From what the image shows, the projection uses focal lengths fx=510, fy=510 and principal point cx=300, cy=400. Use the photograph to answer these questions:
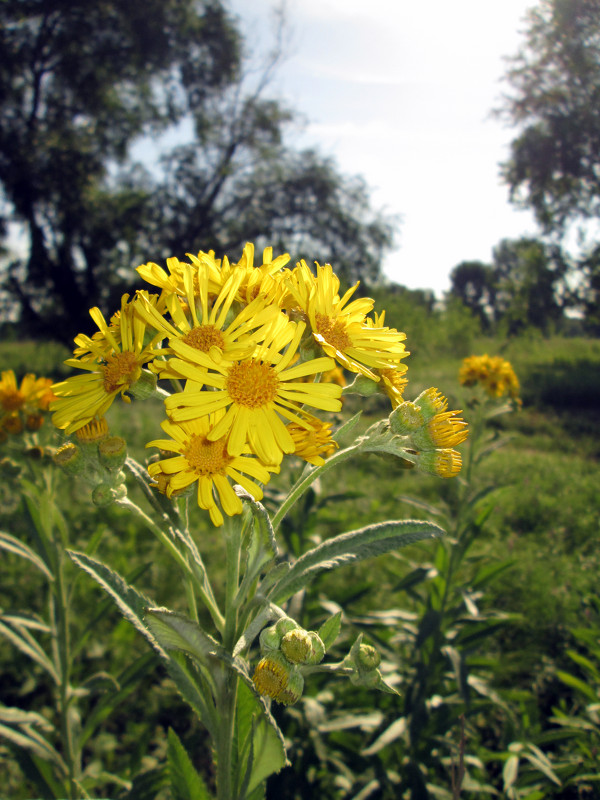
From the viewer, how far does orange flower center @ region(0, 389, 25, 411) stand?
1.85m

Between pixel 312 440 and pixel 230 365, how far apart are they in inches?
6.9

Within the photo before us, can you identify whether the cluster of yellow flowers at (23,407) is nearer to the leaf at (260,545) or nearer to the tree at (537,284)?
the leaf at (260,545)

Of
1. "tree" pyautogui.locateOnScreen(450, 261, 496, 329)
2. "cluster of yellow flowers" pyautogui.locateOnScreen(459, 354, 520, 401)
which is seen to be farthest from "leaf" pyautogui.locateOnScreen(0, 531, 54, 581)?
"tree" pyautogui.locateOnScreen(450, 261, 496, 329)

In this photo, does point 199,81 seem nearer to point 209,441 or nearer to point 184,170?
point 184,170

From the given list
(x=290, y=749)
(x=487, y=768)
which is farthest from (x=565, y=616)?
(x=290, y=749)

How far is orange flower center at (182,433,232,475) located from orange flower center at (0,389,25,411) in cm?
139

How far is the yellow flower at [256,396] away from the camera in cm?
74

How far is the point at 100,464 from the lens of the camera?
97 cm

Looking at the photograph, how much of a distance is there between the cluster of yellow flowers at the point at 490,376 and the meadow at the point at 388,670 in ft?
0.86

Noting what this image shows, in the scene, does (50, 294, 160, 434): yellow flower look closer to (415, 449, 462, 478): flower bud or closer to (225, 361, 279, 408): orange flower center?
(225, 361, 279, 408): orange flower center

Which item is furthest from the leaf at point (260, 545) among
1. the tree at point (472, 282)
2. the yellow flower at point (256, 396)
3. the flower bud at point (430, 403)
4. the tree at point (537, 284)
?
the tree at point (472, 282)

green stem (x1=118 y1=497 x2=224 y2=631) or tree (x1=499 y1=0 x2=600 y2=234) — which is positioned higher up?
tree (x1=499 y1=0 x2=600 y2=234)

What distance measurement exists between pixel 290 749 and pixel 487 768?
1.11 metres

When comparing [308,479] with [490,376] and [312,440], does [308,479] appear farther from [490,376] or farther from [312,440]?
[490,376]
